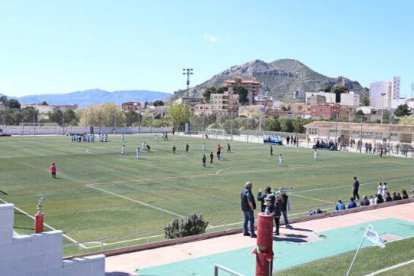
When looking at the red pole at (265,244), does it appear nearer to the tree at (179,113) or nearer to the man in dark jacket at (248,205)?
the man in dark jacket at (248,205)

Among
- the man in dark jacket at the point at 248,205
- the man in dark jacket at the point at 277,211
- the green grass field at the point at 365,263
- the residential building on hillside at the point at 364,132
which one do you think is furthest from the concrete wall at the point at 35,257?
the residential building on hillside at the point at 364,132

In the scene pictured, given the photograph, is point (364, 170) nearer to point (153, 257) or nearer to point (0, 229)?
point (153, 257)

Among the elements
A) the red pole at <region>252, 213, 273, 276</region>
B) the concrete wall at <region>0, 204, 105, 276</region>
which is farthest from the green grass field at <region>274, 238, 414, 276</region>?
the concrete wall at <region>0, 204, 105, 276</region>

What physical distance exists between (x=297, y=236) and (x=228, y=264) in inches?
138

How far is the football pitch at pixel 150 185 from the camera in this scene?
66.2ft

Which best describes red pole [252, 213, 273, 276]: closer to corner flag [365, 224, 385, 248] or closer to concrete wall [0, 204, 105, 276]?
corner flag [365, 224, 385, 248]

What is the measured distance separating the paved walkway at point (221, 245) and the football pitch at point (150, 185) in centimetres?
216

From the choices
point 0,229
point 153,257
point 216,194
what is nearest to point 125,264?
point 153,257

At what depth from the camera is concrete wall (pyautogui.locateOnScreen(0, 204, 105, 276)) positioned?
905 cm

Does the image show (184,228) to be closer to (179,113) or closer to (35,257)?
(35,257)

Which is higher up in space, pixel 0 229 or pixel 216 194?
pixel 0 229

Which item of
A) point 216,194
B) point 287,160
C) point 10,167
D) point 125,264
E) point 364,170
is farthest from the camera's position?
point 287,160

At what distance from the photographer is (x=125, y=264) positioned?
37.5 ft

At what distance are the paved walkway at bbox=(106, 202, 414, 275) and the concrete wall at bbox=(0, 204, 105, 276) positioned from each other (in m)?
1.03
